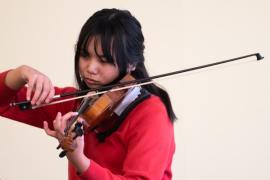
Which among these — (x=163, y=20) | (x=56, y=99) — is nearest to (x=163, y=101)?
(x=56, y=99)

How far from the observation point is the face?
2.85ft

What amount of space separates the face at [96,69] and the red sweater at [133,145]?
3.7 inches

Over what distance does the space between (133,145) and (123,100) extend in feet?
0.40

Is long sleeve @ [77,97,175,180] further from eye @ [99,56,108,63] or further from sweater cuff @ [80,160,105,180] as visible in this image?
eye @ [99,56,108,63]

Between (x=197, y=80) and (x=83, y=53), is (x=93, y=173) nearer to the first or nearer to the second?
(x=83, y=53)

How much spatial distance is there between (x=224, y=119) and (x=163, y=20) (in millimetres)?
502

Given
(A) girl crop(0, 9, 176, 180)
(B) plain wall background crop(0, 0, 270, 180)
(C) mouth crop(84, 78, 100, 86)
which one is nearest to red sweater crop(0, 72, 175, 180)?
(A) girl crop(0, 9, 176, 180)

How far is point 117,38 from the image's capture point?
881 mm

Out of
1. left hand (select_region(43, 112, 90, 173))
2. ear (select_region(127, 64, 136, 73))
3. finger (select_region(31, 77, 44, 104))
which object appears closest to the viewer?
left hand (select_region(43, 112, 90, 173))

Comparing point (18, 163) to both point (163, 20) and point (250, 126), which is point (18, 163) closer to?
point (163, 20)

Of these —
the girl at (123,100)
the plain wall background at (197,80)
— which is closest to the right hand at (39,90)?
the girl at (123,100)

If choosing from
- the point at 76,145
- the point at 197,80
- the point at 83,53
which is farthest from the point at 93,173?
the point at 197,80

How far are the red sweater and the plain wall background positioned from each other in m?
0.65

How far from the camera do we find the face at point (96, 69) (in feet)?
2.85
